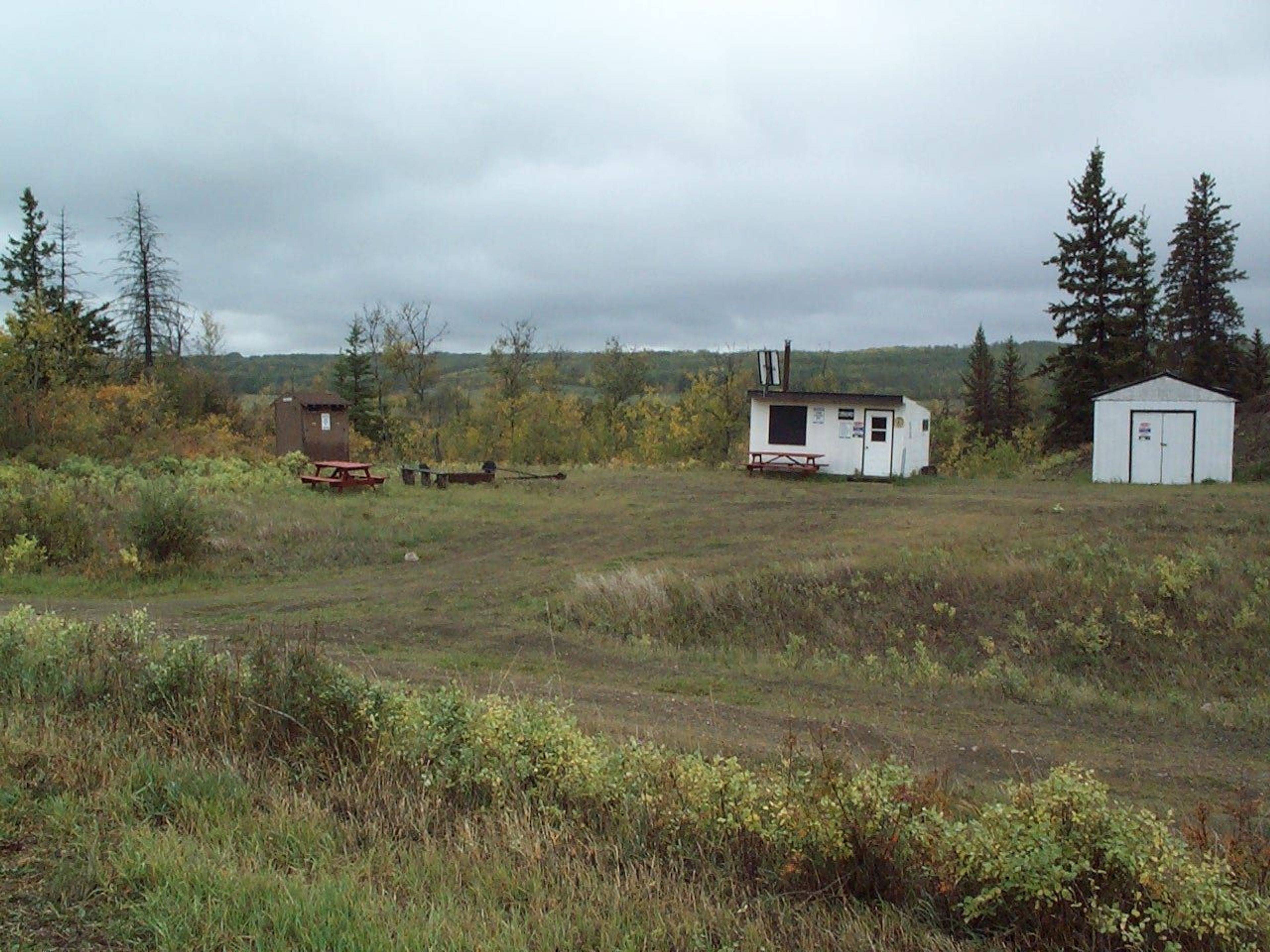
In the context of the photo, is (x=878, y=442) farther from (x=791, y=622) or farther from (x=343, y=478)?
(x=791, y=622)

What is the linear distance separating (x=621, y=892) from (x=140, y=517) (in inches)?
579

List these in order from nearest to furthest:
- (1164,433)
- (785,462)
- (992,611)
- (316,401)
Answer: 1. (992,611)
2. (1164,433)
3. (785,462)
4. (316,401)

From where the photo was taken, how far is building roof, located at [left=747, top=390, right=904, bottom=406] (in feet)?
97.9

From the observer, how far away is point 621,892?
3654 mm

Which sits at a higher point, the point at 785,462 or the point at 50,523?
the point at 785,462

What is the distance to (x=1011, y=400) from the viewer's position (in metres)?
58.3

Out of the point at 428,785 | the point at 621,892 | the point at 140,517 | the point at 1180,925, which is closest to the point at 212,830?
the point at 428,785

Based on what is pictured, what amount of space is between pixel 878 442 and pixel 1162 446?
25.2ft

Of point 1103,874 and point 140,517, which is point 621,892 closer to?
point 1103,874

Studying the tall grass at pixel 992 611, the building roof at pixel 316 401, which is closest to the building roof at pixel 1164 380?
the tall grass at pixel 992 611

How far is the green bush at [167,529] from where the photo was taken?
621 inches

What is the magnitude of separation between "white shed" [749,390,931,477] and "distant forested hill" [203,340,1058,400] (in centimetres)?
2635

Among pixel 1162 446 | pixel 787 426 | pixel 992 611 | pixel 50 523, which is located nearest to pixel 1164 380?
pixel 1162 446

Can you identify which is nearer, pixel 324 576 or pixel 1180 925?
pixel 1180 925
